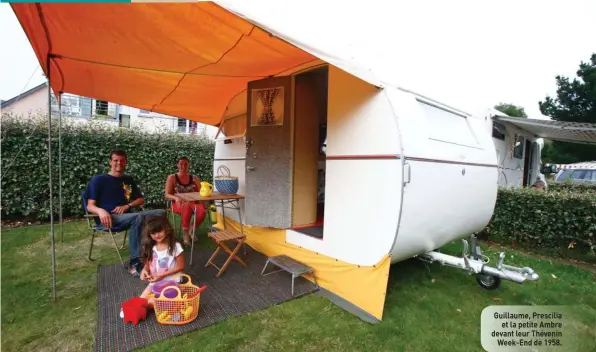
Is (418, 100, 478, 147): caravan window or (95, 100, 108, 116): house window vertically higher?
(95, 100, 108, 116): house window

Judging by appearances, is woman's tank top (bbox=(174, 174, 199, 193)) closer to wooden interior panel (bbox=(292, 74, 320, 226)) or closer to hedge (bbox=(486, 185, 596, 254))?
wooden interior panel (bbox=(292, 74, 320, 226))

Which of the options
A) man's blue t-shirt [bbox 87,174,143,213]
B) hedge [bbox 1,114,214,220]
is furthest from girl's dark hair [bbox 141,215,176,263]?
hedge [bbox 1,114,214,220]

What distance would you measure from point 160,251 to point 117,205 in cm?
138

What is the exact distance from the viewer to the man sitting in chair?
3.45 metres

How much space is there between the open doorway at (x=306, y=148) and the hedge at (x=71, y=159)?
16.0 feet

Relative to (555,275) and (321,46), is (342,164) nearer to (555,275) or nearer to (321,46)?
(321,46)

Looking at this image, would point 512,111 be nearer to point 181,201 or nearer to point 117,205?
point 181,201

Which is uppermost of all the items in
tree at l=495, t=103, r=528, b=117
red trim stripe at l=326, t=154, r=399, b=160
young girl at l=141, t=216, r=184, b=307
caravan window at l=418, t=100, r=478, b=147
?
tree at l=495, t=103, r=528, b=117

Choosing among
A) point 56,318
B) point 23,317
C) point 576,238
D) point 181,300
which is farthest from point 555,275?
point 23,317

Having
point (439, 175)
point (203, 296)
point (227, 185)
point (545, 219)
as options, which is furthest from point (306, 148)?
point (545, 219)

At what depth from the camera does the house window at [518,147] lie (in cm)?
866

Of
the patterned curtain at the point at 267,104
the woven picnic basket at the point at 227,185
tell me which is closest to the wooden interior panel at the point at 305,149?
the patterned curtain at the point at 267,104

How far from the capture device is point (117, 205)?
3697 mm

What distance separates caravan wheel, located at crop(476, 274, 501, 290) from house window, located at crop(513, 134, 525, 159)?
700 cm
